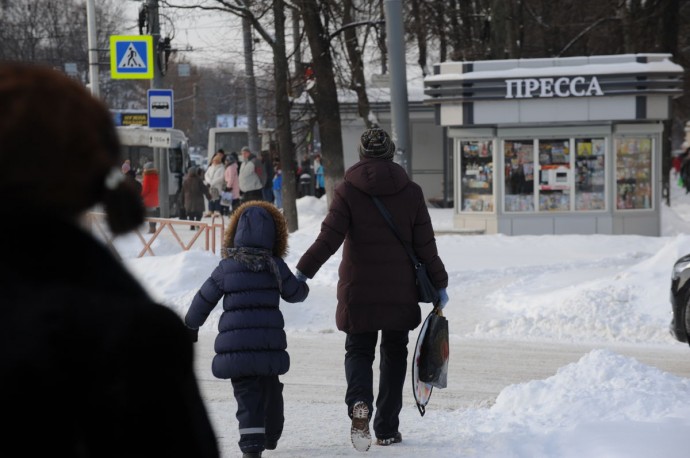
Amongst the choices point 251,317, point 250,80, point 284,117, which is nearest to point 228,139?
point 250,80

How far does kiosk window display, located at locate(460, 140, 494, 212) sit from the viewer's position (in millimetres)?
21859

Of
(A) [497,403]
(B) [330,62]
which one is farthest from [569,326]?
(B) [330,62]

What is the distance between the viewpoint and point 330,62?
77.0 ft

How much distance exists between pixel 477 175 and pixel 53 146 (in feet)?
67.0

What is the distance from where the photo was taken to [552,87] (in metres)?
21.2

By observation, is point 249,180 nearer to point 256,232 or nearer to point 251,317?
point 256,232

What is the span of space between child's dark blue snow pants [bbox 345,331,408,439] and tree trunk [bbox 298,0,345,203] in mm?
16771

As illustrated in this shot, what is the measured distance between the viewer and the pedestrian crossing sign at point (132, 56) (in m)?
18.8

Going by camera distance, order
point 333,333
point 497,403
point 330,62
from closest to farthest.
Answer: point 497,403 → point 333,333 → point 330,62

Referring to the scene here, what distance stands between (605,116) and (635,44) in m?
8.73

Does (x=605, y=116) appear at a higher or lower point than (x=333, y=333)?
higher

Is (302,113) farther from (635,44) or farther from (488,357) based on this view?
(488,357)

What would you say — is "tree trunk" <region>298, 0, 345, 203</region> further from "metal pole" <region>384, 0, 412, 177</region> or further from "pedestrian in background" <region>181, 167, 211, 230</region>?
"metal pole" <region>384, 0, 412, 177</region>

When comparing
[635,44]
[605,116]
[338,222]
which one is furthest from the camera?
[635,44]
